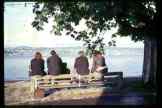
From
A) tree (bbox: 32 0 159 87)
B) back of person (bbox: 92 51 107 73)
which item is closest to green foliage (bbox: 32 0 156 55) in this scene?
tree (bbox: 32 0 159 87)

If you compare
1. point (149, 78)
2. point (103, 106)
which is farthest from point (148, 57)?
point (103, 106)

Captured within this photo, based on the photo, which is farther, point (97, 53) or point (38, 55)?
point (97, 53)

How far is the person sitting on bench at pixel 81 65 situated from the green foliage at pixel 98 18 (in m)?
0.13

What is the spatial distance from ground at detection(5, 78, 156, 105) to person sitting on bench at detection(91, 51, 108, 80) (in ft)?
0.78

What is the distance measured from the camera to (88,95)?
10234 mm

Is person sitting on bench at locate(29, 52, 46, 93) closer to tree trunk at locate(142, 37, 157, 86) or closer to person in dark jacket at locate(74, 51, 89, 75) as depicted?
person in dark jacket at locate(74, 51, 89, 75)

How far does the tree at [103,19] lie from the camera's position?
33.3 ft

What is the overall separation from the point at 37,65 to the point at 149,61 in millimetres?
1763

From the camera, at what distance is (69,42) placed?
1013 centimetres

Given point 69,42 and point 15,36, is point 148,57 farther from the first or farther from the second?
point 15,36

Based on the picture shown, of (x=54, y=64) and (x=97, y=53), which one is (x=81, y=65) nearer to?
(x=97, y=53)

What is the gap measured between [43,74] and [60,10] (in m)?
1.05

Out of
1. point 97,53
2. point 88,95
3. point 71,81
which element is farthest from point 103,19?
point 88,95

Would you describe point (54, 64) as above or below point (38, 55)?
below
